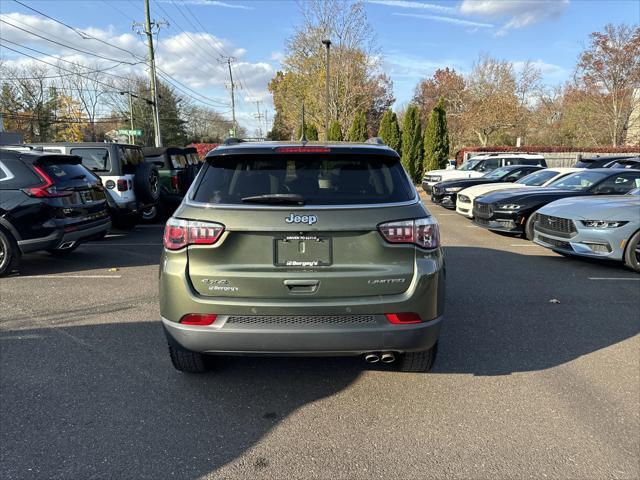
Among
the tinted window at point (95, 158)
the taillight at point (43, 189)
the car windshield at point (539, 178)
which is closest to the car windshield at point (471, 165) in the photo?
the car windshield at point (539, 178)

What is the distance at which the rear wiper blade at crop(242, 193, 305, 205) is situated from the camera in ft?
9.01

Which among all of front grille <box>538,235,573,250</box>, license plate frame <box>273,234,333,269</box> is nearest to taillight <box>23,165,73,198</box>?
license plate frame <box>273,234,333,269</box>

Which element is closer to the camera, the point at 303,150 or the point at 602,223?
the point at 303,150

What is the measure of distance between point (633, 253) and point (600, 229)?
1.85 feet

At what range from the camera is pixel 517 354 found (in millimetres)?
3846

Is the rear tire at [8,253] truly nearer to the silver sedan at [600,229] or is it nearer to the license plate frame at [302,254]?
the license plate frame at [302,254]

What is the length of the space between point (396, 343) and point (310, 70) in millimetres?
36033

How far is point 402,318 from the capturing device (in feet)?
9.07

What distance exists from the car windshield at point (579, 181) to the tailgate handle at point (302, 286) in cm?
855

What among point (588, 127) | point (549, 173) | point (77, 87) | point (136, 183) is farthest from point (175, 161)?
point (77, 87)

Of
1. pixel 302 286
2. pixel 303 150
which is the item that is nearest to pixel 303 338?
pixel 302 286

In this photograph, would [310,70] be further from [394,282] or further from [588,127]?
[394,282]

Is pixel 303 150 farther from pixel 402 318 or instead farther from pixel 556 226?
pixel 556 226

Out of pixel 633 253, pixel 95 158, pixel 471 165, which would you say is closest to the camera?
pixel 633 253
